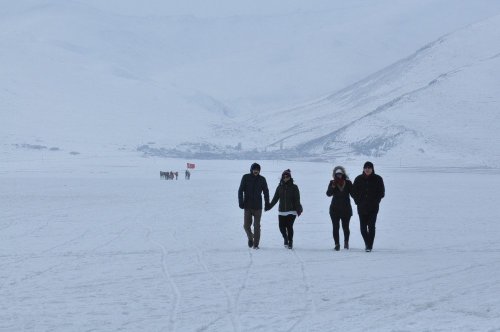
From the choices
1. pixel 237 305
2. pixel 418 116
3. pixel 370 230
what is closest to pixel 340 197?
pixel 370 230

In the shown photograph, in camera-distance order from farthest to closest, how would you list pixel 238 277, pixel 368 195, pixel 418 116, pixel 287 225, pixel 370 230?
pixel 418 116, pixel 287 225, pixel 370 230, pixel 368 195, pixel 238 277

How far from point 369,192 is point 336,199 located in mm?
652

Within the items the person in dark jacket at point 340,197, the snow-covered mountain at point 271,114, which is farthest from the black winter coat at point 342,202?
the snow-covered mountain at point 271,114

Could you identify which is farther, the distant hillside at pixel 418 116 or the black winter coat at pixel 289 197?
the distant hillside at pixel 418 116

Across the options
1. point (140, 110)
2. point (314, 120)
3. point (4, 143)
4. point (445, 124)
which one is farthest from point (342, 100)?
point (4, 143)

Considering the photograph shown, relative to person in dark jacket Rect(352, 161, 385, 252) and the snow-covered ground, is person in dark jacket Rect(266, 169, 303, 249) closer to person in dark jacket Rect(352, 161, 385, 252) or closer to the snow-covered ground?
the snow-covered ground

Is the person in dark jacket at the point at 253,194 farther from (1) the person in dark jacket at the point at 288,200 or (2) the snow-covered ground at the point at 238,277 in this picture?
(2) the snow-covered ground at the point at 238,277

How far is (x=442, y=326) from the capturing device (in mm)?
6977

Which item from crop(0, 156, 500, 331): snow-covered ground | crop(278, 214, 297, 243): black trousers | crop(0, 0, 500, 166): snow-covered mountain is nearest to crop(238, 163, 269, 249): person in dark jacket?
crop(278, 214, 297, 243): black trousers

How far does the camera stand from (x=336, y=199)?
13.0m

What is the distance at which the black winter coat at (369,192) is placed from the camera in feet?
41.2

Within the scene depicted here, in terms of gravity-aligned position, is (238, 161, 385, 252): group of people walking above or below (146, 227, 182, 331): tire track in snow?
above

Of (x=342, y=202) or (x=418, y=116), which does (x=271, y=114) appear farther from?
(x=342, y=202)

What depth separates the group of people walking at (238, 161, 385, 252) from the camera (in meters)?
12.6
